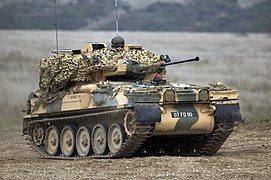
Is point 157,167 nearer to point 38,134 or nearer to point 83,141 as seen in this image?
point 83,141

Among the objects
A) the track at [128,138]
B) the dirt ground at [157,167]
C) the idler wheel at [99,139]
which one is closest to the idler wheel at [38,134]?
the dirt ground at [157,167]

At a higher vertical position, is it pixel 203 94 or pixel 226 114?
pixel 203 94

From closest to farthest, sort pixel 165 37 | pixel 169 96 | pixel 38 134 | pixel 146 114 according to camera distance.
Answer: pixel 146 114 < pixel 169 96 < pixel 38 134 < pixel 165 37

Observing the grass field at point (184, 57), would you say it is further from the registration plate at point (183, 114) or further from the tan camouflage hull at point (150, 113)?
the registration plate at point (183, 114)

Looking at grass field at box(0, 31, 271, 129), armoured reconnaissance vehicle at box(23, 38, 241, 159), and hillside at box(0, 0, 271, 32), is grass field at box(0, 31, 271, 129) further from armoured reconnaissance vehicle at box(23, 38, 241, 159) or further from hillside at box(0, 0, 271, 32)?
armoured reconnaissance vehicle at box(23, 38, 241, 159)

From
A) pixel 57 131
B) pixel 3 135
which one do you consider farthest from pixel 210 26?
pixel 57 131

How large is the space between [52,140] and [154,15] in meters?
57.2

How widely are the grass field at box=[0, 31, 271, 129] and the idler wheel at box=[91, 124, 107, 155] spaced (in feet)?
35.7

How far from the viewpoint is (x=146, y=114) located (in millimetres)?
23109

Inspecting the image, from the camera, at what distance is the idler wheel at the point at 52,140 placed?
26.9 m

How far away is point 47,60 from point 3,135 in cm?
790

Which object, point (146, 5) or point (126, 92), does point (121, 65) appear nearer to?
point (126, 92)

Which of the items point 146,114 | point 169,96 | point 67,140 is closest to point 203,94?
point 169,96

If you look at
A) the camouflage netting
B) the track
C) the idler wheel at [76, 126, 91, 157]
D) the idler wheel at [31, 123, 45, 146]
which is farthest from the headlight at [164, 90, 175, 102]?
the idler wheel at [31, 123, 45, 146]
